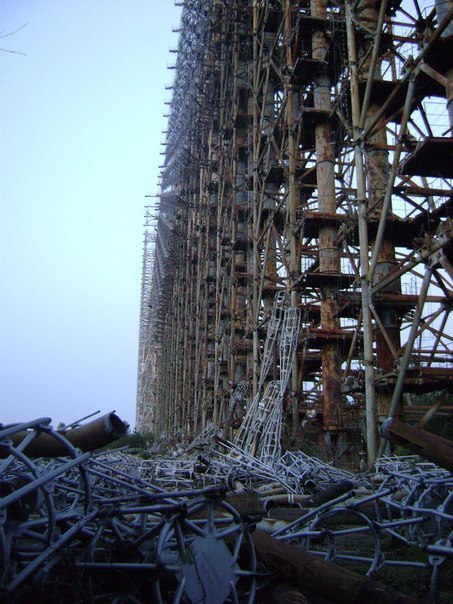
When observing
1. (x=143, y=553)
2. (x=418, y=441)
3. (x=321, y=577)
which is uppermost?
(x=418, y=441)

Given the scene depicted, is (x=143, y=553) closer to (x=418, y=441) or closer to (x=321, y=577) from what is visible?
(x=321, y=577)

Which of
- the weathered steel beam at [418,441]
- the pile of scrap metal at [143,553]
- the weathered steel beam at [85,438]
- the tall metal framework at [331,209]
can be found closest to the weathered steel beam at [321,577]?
the pile of scrap metal at [143,553]

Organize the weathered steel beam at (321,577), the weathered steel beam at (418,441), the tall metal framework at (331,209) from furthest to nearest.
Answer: the tall metal framework at (331,209), the weathered steel beam at (418,441), the weathered steel beam at (321,577)

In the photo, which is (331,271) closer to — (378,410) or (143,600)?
(378,410)

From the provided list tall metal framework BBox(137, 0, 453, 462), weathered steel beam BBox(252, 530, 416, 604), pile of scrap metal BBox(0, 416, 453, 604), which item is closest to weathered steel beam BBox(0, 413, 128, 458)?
pile of scrap metal BBox(0, 416, 453, 604)

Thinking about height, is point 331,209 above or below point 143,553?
above

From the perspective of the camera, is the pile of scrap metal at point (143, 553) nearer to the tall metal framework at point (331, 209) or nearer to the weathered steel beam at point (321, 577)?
the weathered steel beam at point (321, 577)

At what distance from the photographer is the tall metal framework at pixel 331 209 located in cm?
900

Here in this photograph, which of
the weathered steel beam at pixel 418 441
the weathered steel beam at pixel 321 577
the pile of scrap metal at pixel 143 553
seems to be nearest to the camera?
the pile of scrap metal at pixel 143 553

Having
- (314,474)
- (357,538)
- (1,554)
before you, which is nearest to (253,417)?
(314,474)

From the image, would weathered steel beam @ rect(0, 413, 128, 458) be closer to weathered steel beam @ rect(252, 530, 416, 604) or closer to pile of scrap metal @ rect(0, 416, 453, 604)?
pile of scrap metal @ rect(0, 416, 453, 604)

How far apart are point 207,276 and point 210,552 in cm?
2405

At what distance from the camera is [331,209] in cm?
1353

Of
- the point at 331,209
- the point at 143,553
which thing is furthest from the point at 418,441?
the point at 331,209
